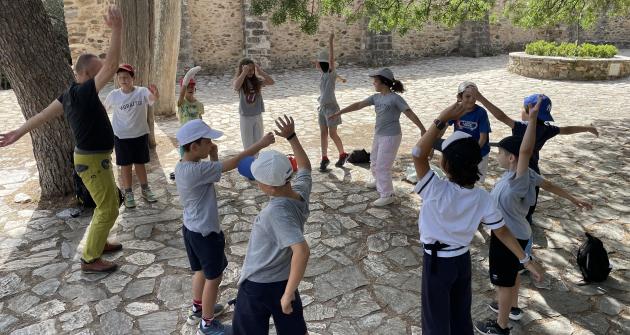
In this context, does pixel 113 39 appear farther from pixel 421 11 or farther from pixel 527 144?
pixel 421 11

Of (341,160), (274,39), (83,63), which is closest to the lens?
(83,63)

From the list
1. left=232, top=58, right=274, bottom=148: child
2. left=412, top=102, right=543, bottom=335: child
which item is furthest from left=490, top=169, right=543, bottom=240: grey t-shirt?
left=232, top=58, right=274, bottom=148: child

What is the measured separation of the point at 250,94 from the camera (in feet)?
20.4

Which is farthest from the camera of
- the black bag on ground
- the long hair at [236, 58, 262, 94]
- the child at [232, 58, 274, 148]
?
the black bag on ground

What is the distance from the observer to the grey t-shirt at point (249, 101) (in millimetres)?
6211

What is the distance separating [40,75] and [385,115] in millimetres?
3788

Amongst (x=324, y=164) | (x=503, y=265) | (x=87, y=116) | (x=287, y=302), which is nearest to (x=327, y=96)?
(x=324, y=164)

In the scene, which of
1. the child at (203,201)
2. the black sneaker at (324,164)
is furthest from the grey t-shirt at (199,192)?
the black sneaker at (324,164)

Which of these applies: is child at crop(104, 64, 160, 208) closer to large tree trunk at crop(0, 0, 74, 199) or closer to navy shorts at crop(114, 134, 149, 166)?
navy shorts at crop(114, 134, 149, 166)

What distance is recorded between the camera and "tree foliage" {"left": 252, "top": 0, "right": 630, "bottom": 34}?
636 centimetres

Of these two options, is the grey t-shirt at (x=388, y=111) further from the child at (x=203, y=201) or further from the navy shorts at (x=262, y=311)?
the navy shorts at (x=262, y=311)

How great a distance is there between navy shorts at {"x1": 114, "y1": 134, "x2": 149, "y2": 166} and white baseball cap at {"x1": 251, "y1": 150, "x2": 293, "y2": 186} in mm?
3527

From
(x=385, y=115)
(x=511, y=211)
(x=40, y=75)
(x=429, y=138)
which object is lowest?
(x=511, y=211)

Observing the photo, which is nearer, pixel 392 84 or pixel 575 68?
pixel 392 84
